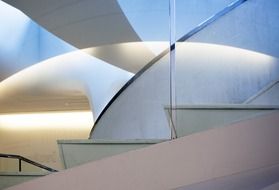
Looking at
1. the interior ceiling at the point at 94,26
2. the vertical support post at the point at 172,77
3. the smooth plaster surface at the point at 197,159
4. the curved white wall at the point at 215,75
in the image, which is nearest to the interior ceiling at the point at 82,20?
the interior ceiling at the point at 94,26

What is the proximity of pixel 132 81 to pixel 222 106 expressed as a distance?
55.3 inches

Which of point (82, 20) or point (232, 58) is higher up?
point (82, 20)

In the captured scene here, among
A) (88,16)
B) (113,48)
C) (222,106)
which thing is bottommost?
(222,106)

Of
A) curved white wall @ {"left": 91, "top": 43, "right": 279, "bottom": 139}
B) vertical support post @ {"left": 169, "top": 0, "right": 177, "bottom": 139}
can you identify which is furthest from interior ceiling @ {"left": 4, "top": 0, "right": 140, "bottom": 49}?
vertical support post @ {"left": 169, "top": 0, "right": 177, "bottom": 139}

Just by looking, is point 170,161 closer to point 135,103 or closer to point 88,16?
point 135,103

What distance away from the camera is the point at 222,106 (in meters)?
1.34

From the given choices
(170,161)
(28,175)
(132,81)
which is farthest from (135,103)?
(170,161)

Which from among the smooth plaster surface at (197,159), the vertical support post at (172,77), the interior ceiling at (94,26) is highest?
the interior ceiling at (94,26)

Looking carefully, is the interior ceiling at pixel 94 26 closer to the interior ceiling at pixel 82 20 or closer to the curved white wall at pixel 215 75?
the interior ceiling at pixel 82 20

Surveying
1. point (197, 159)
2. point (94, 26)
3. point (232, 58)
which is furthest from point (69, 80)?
point (197, 159)

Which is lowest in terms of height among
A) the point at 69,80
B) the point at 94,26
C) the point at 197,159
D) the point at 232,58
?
the point at 197,159

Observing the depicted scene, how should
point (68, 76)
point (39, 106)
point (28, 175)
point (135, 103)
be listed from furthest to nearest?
point (68, 76)
point (39, 106)
point (135, 103)
point (28, 175)

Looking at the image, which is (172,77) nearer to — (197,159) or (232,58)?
(232,58)

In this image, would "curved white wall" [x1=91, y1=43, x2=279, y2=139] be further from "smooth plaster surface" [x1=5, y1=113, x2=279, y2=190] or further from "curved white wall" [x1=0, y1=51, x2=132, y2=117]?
"curved white wall" [x1=0, y1=51, x2=132, y2=117]
